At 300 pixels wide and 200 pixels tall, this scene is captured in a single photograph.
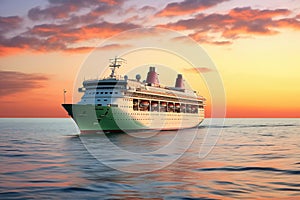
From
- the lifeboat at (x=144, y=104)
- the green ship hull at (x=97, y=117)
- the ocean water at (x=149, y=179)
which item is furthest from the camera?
the lifeboat at (x=144, y=104)

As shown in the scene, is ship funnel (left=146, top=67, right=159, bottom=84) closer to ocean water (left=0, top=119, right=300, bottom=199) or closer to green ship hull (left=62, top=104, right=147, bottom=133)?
green ship hull (left=62, top=104, right=147, bottom=133)

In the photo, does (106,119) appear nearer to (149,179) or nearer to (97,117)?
(97,117)

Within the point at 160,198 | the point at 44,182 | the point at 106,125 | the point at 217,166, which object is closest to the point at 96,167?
the point at 44,182

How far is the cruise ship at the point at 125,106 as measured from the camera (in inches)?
2505

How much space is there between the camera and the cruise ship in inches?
2505

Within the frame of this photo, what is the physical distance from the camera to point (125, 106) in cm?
6888

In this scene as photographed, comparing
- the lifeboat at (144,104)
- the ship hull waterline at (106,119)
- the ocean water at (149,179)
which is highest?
the lifeboat at (144,104)

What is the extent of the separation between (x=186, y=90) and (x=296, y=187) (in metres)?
90.4

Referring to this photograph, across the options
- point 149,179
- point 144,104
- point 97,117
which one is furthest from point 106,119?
point 149,179

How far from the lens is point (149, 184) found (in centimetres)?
2025

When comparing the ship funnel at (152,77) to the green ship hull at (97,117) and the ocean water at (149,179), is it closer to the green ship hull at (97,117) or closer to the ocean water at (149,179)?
the green ship hull at (97,117)

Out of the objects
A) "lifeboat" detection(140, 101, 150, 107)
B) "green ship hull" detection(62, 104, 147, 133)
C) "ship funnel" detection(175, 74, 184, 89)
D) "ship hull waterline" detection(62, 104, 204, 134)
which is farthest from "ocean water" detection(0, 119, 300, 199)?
"ship funnel" detection(175, 74, 184, 89)

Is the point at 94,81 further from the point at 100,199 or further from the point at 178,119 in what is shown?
the point at 100,199

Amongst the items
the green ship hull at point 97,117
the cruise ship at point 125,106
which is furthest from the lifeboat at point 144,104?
the green ship hull at point 97,117
